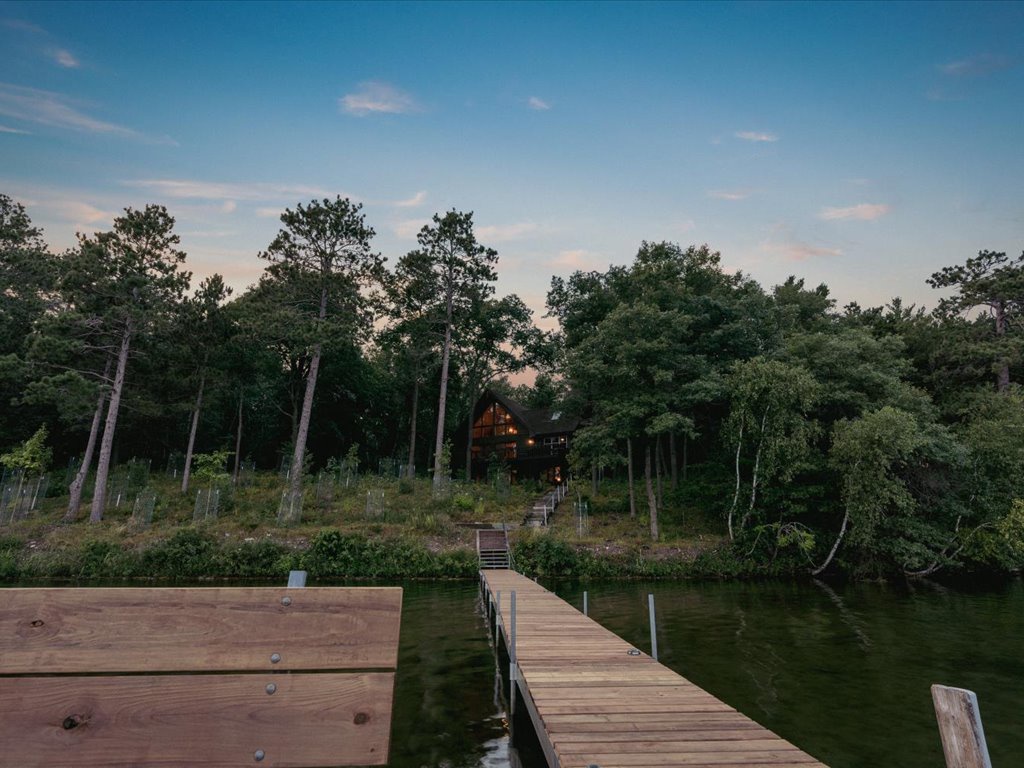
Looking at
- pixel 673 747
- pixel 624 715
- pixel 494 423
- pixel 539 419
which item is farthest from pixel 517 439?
pixel 673 747

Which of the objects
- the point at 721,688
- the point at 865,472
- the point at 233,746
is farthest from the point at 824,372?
the point at 233,746

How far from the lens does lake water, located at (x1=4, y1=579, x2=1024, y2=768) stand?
6.96 metres

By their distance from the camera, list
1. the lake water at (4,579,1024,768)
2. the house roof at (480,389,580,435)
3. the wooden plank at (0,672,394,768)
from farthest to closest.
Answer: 1. the house roof at (480,389,580,435)
2. the lake water at (4,579,1024,768)
3. the wooden plank at (0,672,394,768)

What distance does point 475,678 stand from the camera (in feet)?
31.8

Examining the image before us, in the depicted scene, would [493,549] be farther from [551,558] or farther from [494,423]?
[494,423]

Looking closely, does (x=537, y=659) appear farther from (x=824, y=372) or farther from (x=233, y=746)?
(x=824, y=372)

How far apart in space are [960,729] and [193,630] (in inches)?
123

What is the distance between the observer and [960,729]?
89.7 inches

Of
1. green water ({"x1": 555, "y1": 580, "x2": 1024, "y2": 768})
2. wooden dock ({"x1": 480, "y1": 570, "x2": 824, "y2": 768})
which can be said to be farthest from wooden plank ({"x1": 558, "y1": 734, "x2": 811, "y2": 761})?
green water ({"x1": 555, "y1": 580, "x2": 1024, "y2": 768})

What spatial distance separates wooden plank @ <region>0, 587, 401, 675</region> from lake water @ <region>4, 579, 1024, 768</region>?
5.98 metres

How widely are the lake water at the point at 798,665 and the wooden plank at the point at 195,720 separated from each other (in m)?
5.95

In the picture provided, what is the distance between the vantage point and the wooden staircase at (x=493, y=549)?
915 inches

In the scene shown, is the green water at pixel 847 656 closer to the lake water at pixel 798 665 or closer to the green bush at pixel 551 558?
the lake water at pixel 798 665

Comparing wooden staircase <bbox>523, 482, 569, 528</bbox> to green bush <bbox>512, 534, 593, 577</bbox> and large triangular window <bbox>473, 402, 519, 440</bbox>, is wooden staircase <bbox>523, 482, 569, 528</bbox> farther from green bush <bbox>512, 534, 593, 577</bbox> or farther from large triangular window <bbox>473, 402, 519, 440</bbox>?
large triangular window <bbox>473, 402, 519, 440</bbox>
